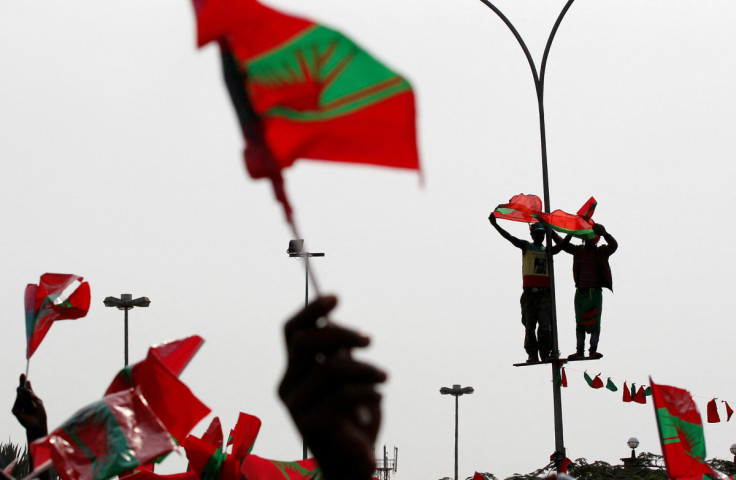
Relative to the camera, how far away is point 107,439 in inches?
198

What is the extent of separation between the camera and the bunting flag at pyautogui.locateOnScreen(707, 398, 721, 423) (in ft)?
59.2

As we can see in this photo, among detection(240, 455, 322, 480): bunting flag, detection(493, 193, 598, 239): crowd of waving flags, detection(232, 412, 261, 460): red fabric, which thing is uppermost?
detection(493, 193, 598, 239): crowd of waving flags

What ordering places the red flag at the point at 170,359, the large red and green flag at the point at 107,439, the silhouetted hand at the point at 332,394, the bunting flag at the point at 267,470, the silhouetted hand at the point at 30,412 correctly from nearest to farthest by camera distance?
the silhouetted hand at the point at 332,394 < the large red and green flag at the point at 107,439 < the red flag at the point at 170,359 < the silhouetted hand at the point at 30,412 < the bunting flag at the point at 267,470

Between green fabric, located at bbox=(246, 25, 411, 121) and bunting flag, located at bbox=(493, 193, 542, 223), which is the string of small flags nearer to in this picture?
bunting flag, located at bbox=(493, 193, 542, 223)

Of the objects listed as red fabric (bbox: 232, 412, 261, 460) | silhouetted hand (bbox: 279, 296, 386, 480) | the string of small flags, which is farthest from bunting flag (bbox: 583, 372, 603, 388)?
silhouetted hand (bbox: 279, 296, 386, 480)

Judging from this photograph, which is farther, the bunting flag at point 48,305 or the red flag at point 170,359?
the bunting flag at point 48,305

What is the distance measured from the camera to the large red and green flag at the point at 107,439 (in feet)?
16.3

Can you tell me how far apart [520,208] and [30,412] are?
823cm

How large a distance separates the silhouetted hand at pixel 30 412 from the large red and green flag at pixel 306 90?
3926mm

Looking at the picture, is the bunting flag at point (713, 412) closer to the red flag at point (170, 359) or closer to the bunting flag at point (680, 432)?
the bunting flag at point (680, 432)

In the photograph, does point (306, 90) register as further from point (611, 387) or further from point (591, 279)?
point (611, 387)

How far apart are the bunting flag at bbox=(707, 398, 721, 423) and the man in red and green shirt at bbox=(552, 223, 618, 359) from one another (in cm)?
494

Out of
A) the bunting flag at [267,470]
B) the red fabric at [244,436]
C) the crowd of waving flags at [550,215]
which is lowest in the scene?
the bunting flag at [267,470]

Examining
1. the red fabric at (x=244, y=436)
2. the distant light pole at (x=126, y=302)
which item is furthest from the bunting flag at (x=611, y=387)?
the distant light pole at (x=126, y=302)
